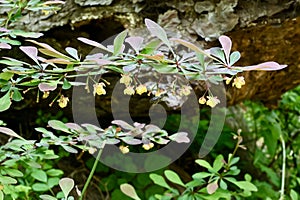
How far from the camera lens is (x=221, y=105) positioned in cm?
125

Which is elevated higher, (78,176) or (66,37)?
(66,37)

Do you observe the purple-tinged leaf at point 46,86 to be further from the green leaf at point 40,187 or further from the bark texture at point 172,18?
the green leaf at point 40,187

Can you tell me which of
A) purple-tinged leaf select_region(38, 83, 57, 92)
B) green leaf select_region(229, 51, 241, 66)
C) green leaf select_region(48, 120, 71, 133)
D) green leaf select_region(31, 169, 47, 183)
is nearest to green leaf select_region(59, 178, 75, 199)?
green leaf select_region(48, 120, 71, 133)

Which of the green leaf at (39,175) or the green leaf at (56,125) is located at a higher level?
the green leaf at (56,125)

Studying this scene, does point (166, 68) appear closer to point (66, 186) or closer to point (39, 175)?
point (66, 186)

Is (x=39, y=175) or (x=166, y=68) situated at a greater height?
(x=166, y=68)

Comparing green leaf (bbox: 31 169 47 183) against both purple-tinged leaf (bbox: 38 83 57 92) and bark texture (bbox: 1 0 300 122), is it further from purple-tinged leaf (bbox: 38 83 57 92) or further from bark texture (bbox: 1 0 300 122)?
purple-tinged leaf (bbox: 38 83 57 92)

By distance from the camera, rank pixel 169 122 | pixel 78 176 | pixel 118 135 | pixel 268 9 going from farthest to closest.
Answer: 1. pixel 169 122
2. pixel 78 176
3. pixel 268 9
4. pixel 118 135

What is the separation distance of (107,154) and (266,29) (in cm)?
67

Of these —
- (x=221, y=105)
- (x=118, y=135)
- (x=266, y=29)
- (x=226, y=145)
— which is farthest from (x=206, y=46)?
(x=226, y=145)

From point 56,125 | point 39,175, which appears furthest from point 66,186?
point 39,175

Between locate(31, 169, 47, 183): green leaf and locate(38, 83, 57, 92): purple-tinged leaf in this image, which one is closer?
locate(38, 83, 57, 92): purple-tinged leaf

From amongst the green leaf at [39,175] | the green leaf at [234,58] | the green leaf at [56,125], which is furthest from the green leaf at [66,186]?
the green leaf at [39,175]

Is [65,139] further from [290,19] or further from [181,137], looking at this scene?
[290,19]
